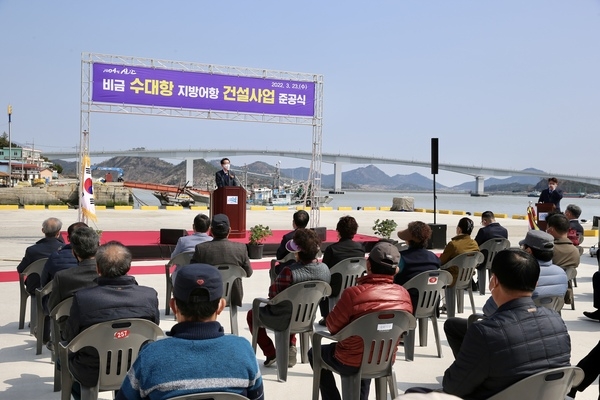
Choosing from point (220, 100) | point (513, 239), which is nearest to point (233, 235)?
point (220, 100)

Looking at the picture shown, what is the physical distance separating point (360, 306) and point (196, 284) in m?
1.50

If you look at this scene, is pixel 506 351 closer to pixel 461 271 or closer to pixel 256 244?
pixel 461 271

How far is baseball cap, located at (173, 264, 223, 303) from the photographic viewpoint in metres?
2.25

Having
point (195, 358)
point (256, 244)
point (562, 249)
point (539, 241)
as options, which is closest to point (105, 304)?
point (195, 358)

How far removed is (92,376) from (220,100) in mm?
11725

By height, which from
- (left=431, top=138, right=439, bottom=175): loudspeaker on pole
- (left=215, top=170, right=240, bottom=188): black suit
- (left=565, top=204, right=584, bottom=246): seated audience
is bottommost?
(left=565, top=204, right=584, bottom=246): seated audience

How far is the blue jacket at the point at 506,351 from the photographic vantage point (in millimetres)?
2539

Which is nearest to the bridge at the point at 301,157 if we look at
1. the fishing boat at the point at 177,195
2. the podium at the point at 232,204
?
the fishing boat at the point at 177,195

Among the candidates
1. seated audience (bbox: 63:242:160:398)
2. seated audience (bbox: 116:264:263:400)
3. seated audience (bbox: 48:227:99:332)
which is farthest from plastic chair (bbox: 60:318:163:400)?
seated audience (bbox: 116:264:263:400)

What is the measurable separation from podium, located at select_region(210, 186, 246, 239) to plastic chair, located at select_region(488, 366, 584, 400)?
1023cm

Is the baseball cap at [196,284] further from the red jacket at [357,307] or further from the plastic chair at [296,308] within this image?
the plastic chair at [296,308]

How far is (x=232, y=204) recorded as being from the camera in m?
12.8

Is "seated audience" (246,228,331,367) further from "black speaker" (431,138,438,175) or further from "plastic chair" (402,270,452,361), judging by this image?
"black speaker" (431,138,438,175)

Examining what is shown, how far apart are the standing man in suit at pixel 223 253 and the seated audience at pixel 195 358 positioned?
123 inches
